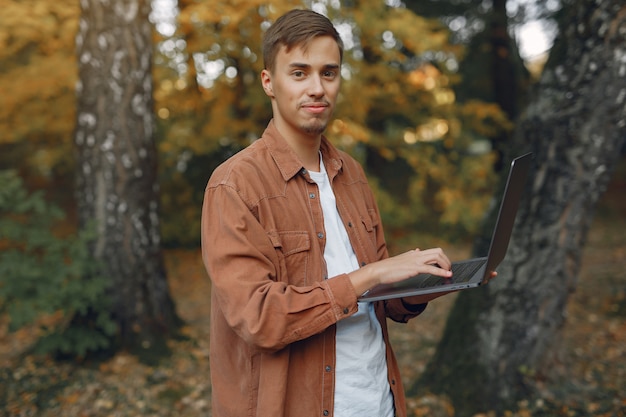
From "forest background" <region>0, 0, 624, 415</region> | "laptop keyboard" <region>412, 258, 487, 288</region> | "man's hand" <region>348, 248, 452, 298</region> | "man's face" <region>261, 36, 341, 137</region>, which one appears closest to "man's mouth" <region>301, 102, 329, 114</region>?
"man's face" <region>261, 36, 341, 137</region>

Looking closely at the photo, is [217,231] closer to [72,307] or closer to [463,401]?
[463,401]

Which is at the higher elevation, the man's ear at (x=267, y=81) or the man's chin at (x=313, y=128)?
the man's ear at (x=267, y=81)

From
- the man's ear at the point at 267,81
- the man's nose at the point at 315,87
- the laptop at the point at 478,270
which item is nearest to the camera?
the laptop at the point at 478,270

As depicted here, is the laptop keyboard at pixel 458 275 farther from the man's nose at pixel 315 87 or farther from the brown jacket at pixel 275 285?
the man's nose at pixel 315 87

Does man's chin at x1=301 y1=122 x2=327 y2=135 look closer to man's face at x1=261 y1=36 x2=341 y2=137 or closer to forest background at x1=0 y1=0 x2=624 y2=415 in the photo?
man's face at x1=261 y1=36 x2=341 y2=137

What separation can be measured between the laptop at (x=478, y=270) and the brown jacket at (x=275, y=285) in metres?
0.14

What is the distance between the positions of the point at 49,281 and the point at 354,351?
124 inches

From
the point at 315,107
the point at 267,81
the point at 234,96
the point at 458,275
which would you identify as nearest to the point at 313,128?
the point at 315,107

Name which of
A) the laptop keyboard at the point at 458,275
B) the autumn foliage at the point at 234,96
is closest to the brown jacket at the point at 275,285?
the laptop keyboard at the point at 458,275

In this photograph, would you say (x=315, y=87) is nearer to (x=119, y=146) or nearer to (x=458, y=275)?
(x=458, y=275)

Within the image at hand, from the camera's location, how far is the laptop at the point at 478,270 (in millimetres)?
1521

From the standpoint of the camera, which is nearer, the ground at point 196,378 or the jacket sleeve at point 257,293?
the jacket sleeve at point 257,293

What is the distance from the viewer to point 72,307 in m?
4.11

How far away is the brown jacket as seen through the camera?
5.13 feet
